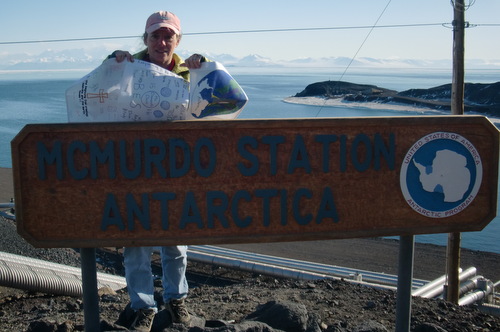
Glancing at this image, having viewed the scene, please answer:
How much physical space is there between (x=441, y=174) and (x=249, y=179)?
1.00 metres

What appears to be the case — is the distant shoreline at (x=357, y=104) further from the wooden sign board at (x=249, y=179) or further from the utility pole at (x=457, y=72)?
the wooden sign board at (x=249, y=179)

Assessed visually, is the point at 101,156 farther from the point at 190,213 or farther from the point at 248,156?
the point at 248,156

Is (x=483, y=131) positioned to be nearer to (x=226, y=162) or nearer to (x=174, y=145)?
(x=226, y=162)

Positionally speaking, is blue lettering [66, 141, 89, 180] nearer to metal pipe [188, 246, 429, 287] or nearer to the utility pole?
the utility pole

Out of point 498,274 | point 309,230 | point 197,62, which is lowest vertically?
point 498,274

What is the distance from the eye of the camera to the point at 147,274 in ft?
10.7

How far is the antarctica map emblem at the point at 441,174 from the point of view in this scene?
289 cm

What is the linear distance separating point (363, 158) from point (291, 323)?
1.10m

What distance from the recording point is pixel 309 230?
9.45 feet

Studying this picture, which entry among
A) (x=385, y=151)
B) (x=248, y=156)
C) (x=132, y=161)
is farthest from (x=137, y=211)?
(x=385, y=151)

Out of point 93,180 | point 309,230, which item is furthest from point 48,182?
point 309,230

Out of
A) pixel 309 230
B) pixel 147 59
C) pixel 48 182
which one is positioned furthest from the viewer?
pixel 147 59

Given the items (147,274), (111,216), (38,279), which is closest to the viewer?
(111,216)

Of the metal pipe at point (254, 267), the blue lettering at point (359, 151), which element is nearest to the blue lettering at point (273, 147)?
the blue lettering at point (359, 151)
